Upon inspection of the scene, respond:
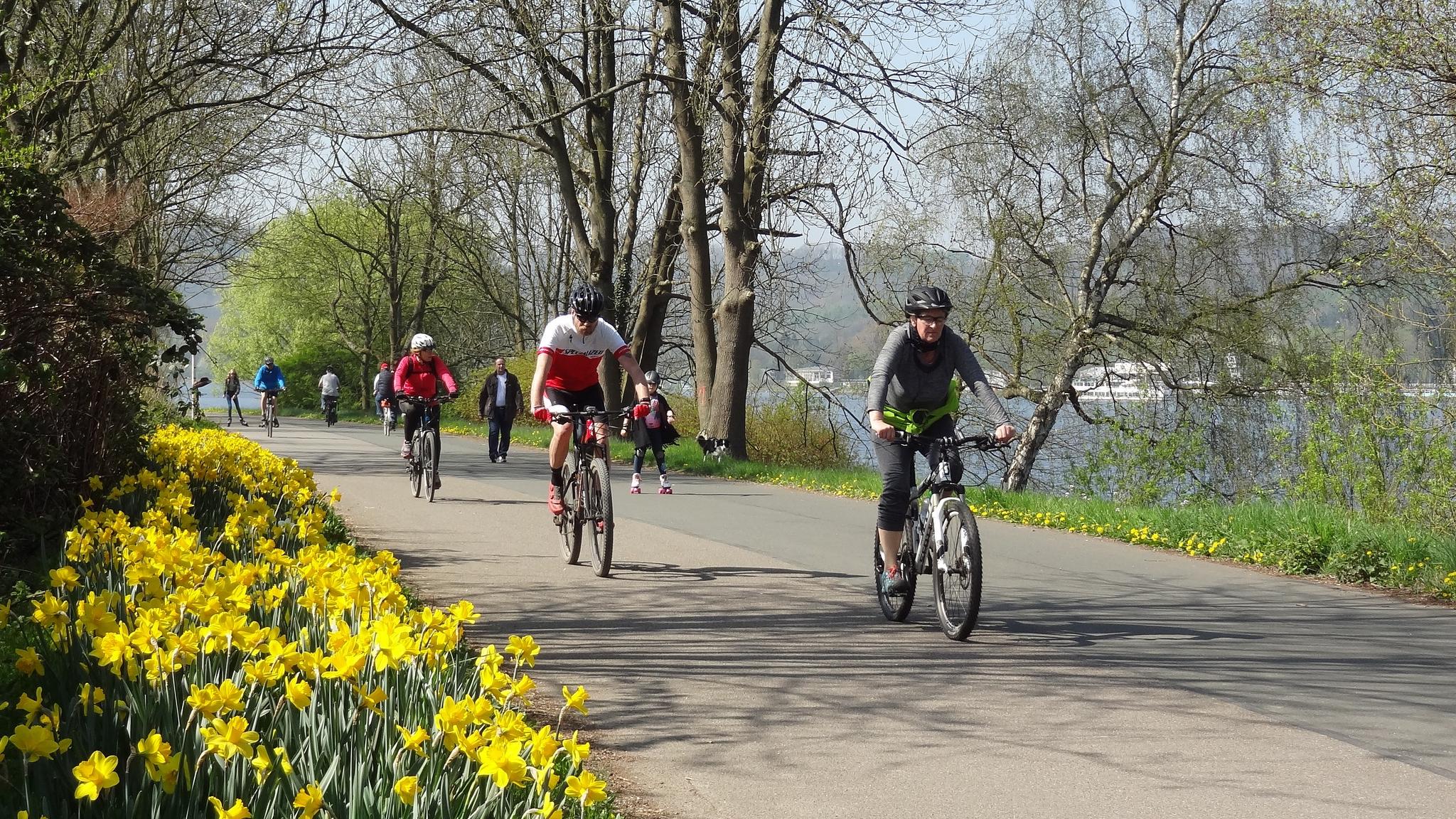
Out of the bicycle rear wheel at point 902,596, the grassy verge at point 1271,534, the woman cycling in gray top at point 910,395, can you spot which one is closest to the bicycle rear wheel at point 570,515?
the bicycle rear wheel at point 902,596

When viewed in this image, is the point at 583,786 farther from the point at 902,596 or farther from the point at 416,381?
the point at 416,381

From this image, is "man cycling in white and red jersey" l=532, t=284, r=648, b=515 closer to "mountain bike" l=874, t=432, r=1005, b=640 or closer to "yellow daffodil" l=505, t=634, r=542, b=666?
"mountain bike" l=874, t=432, r=1005, b=640

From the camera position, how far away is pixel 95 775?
9.45 feet

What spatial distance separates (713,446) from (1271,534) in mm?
12976

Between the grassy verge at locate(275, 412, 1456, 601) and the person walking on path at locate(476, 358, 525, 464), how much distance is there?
8.51 metres

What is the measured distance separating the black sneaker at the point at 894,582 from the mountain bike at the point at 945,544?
0.02 meters

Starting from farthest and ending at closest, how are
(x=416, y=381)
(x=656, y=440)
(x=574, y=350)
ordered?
(x=656, y=440)
(x=416, y=381)
(x=574, y=350)

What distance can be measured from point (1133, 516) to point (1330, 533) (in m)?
2.65

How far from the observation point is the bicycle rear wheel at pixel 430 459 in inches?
602

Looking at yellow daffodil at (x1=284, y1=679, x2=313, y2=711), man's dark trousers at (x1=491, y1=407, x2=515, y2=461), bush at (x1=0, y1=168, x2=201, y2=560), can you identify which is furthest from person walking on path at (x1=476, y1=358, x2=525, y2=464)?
yellow daffodil at (x1=284, y1=679, x2=313, y2=711)

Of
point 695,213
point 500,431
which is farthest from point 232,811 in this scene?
point 695,213

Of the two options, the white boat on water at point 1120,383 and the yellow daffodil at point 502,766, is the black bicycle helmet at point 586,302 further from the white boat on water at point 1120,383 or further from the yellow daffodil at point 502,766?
the white boat on water at point 1120,383

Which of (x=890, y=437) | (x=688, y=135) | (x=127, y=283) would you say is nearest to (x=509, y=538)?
(x=127, y=283)

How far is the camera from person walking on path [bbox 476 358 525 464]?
2333 centimetres
